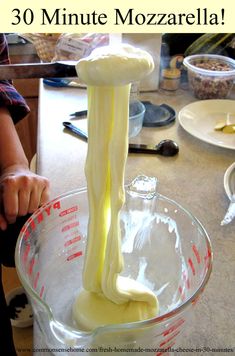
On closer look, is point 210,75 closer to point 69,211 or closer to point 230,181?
point 230,181

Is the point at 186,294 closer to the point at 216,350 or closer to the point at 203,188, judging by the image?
the point at 216,350

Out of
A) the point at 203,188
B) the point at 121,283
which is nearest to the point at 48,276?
the point at 121,283

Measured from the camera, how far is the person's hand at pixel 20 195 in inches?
23.9

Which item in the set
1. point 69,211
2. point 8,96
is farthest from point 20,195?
point 8,96

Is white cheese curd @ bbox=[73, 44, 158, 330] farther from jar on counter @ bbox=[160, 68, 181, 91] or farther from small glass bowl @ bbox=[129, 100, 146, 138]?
jar on counter @ bbox=[160, 68, 181, 91]

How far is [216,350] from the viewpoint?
0.44 metres

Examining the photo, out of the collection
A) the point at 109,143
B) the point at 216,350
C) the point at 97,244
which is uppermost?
the point at 109,143

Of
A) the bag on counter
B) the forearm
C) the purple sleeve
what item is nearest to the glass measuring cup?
the forearm

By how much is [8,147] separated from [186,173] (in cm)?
35

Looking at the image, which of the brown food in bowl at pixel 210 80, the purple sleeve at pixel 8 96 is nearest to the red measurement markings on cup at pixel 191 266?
the purple sleeve at pixel 8 96

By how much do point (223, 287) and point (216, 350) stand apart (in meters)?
0.09

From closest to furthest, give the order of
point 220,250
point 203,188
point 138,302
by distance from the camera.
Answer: point 138,302
point 220,250
point 203,188

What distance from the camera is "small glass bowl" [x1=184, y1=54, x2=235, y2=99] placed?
3.21ft

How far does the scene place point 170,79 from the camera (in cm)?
103
